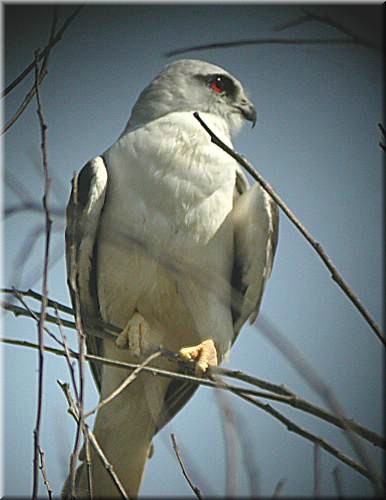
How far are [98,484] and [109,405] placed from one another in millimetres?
410

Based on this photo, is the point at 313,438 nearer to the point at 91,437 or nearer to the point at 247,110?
the point at 91,437

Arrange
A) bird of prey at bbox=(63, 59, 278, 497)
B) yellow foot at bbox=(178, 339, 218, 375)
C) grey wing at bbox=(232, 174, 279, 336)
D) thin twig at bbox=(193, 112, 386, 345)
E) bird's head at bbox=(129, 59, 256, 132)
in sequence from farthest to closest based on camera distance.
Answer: bird's head at bbox=(129, 59, 256, 132) < grey wing at bbox=(232, 174, 279, 336) < bird of prey at bbox=(63, 59, 278, 497) < yellow foot at bbox=(178, 339, 218, 375) < thin twig at bbox=(193, 112, 386, 345)

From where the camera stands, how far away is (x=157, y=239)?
3344mm

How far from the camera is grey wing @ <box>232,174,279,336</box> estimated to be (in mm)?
3570

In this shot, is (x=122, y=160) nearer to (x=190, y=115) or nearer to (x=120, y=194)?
(x=120, y=194)

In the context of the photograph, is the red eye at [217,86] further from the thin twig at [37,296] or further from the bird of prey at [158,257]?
the thin twig at [37,296]

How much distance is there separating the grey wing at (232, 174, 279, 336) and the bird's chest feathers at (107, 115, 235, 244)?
0.33ft

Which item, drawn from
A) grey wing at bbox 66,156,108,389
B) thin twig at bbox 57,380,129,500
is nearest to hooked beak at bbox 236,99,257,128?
grey wing at bbox 66,156,108,389

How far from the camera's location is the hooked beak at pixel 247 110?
13.6 ft

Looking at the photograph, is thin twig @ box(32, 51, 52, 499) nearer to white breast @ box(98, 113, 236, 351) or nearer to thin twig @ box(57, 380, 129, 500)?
thin twig @ box(57, 380, 129, 500)

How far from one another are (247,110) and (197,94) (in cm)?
28

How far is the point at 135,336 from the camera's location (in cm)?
324

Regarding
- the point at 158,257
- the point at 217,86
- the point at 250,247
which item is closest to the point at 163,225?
the point at 158,257

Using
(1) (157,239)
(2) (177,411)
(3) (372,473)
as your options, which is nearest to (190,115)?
(1) (157,239)
